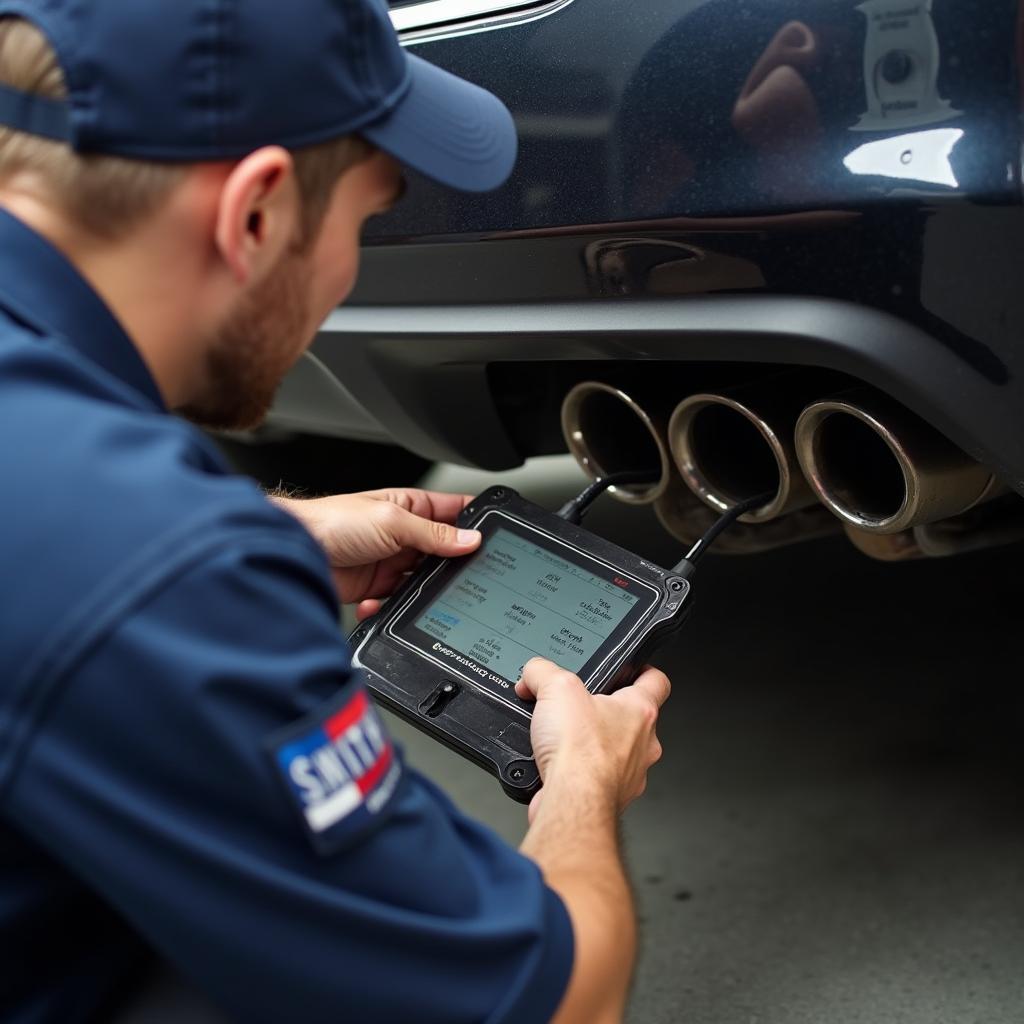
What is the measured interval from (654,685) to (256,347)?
526 millimetres

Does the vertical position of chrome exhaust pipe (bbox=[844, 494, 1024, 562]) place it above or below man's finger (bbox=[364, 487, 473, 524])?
below

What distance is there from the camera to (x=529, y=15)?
4.51 feet

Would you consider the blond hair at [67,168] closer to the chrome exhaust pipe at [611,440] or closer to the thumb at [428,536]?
the thumb at [428,536]

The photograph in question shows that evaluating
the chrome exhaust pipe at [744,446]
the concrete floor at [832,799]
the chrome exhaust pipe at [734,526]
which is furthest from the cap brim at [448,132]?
the concrete floor at [832,799]

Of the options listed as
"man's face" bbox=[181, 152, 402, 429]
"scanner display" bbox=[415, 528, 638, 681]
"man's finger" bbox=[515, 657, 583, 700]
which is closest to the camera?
"man's face" bbox=[181, 152, 402, 429]

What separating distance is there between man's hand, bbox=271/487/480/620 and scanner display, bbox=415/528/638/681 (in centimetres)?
4

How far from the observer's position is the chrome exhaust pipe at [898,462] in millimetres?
1312

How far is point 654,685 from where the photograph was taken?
133cm

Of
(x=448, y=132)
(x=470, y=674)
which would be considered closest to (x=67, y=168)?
(x=448, y=132)

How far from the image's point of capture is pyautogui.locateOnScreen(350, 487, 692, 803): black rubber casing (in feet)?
4.37

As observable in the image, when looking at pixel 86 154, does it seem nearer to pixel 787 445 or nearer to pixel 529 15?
pixel 529 15

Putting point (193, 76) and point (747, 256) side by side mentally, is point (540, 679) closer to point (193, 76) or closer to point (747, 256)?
point (747, 256)

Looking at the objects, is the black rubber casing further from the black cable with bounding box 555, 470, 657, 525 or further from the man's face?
the man's face

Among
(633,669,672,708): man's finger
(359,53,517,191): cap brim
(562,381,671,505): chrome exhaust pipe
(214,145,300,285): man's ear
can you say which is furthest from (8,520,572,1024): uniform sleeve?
(562,381,671,505): chrome exhaust pipe
